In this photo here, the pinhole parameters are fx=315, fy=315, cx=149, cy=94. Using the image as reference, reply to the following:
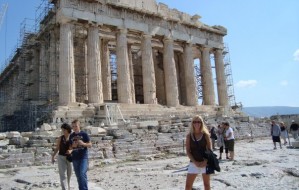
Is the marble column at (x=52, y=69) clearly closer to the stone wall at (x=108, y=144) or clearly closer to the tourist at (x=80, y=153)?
the stone wall at (x=108, y=144)

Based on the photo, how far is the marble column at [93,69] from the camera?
78.5 feet

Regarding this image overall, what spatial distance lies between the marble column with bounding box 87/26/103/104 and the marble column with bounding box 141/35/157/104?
449 cm

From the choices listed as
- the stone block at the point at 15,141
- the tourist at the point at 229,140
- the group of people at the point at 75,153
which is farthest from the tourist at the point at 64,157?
the stone block at the point at 15,141

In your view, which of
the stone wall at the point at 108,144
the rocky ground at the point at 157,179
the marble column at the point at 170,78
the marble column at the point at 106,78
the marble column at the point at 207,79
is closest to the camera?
the rocky ground at the point at 157,179

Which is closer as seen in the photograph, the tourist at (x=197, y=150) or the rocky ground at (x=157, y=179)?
the tourist at (x=197, y=150)

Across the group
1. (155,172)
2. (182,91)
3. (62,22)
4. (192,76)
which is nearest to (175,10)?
(192,76)

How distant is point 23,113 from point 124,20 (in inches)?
435

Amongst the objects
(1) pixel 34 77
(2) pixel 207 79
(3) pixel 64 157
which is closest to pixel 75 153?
(3) pixel 64 157

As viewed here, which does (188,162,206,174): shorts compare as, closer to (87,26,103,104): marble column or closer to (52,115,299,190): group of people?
(52,115,299,190): group of people

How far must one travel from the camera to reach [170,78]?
29.1m

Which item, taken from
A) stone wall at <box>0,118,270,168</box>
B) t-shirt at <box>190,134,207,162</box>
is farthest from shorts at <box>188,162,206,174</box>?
stone wall at <box>0,118,270,168</box>

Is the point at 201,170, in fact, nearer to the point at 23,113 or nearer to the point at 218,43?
the point at 23,113

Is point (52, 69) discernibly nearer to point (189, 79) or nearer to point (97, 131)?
point (97, 131)

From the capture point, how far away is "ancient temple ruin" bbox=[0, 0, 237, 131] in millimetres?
22844
